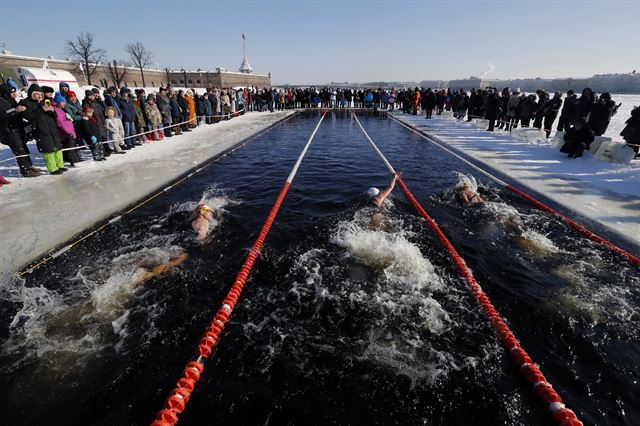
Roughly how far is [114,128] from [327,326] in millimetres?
10958

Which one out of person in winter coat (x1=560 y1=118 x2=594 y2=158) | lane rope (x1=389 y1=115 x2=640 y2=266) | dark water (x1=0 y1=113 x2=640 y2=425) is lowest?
dark water (x1=0 y1=113 x2=640 y2=425)

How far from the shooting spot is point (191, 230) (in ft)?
18.0

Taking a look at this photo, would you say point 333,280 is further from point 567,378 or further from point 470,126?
point 470,126

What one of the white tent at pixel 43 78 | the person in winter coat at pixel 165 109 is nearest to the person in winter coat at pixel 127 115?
the person in winter coat at pixel 165 109

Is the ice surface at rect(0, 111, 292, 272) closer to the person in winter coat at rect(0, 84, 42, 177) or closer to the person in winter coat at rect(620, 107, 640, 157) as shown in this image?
the person in winter coat at rect(0, 84, 42, 177)

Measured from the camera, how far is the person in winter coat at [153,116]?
12680 millimetres

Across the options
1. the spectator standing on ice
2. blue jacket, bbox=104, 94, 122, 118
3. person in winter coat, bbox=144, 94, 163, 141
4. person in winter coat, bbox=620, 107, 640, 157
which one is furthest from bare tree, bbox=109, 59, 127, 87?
person in winter coat, bbox=620, 107, 640, 157

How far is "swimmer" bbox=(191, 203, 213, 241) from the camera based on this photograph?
5.29m

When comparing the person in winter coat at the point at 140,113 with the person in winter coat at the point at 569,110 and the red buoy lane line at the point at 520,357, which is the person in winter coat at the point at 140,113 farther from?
the person in winter coat at the point at 569,110

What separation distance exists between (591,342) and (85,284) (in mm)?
5879

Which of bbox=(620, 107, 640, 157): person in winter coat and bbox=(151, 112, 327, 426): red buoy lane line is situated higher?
bbox=(620, 107, 640, 157): person in winter coat

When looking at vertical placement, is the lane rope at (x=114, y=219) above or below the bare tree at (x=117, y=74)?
below

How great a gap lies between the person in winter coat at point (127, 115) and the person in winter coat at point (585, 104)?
1587cm

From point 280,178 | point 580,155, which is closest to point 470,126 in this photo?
point 580,155
